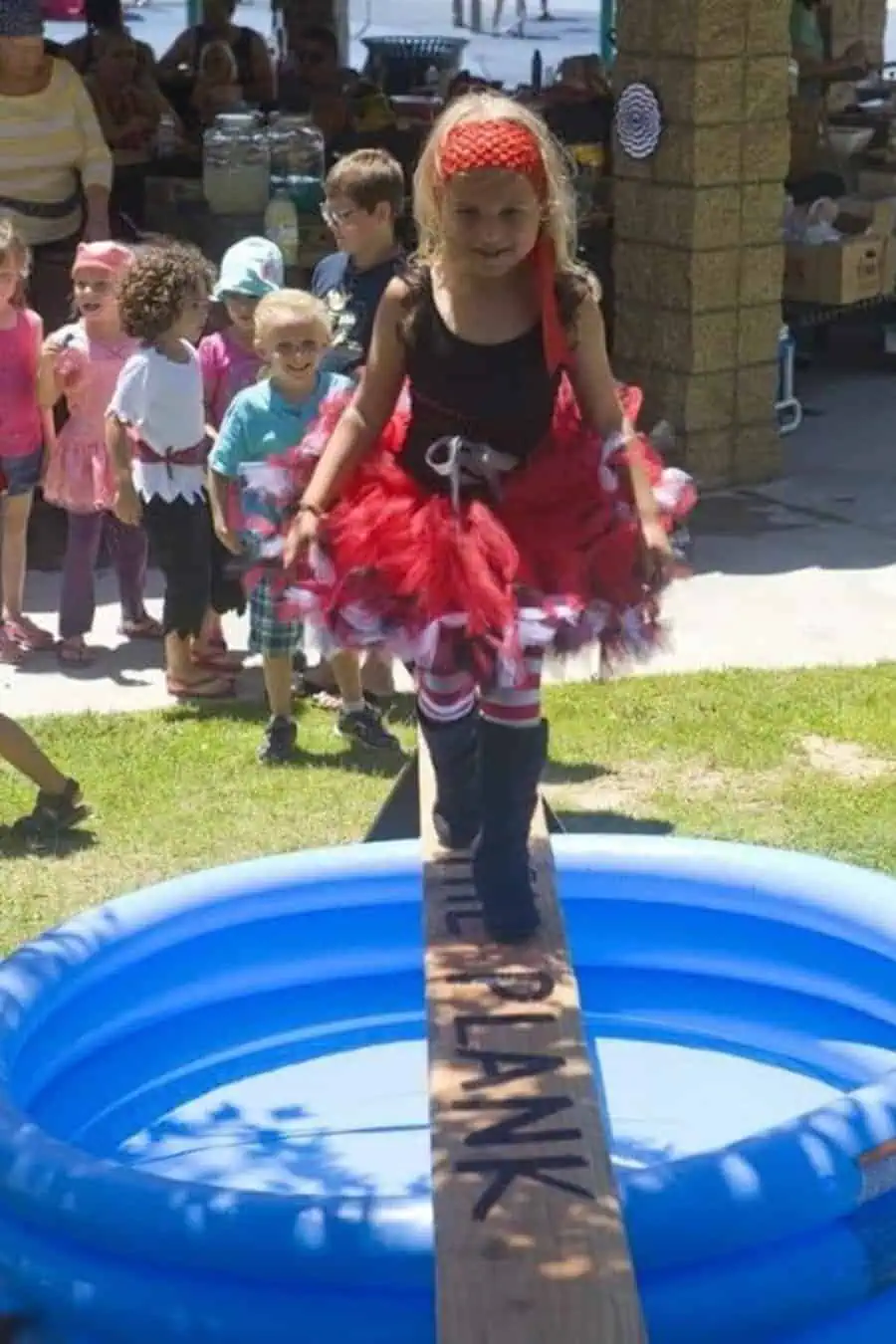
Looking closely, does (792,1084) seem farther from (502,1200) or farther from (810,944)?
(502,1200)

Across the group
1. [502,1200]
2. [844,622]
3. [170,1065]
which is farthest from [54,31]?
[502,1200]

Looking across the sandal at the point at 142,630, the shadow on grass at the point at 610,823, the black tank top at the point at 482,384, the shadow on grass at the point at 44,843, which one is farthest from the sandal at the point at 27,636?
the black tank top at the point at 482,384

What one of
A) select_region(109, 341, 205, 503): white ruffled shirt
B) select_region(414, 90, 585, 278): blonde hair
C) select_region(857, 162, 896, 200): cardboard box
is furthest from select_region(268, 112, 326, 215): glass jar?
select_region(414, 90, 585, 278): blonde hair

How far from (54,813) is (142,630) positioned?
1768 mm

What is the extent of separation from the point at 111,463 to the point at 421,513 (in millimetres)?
3021

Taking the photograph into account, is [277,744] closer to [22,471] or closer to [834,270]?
[22,471]

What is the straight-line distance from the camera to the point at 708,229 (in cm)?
956

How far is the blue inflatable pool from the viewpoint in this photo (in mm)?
3416

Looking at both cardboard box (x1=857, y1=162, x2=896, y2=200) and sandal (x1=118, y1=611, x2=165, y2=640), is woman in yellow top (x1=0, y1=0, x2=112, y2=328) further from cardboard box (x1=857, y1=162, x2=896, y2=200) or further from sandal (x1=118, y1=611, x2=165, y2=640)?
cardboard box (x1=857, y1=162, x2=896, y2=200)

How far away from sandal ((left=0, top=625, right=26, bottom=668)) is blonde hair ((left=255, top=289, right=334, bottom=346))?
5.68ft

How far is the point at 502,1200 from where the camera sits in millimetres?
3469

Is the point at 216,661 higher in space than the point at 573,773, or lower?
higher

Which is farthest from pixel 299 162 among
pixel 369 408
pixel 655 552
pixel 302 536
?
pixel 655 552

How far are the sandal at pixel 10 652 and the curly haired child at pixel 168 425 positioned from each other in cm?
72
